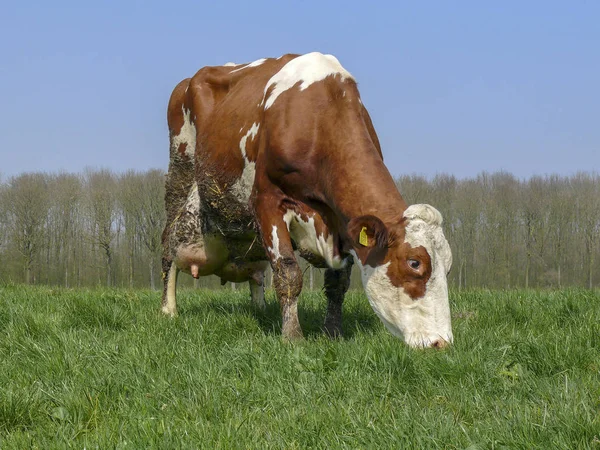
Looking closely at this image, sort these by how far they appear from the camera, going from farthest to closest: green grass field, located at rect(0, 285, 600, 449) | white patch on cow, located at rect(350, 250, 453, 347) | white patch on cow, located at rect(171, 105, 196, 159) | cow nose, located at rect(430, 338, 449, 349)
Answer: white patch on cow, located at rect(171, 105, 196, 159), white patch on cow, located at rect(350, 250, 453, 347), cow nose, located at rect(430, 338, 449, 349), green grass field, located at rect(0, 285, 600, 449)

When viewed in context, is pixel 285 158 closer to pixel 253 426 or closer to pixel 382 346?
pixel 382 346

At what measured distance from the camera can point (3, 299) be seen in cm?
835

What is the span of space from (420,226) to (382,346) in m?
1.14

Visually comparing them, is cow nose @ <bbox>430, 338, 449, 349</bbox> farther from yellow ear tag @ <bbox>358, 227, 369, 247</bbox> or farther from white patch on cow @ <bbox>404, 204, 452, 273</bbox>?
yellow ear tag @ <bbox>358, 227, 369, 247</bbox>

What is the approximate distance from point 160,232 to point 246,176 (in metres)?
37.0

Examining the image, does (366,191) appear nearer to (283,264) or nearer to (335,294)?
(283,264)

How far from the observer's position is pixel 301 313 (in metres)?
8.02

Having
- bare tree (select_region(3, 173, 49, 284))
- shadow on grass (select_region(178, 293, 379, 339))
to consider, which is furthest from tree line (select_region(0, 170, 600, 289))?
shadow on grass (select_region(178, 293, 379, 339))

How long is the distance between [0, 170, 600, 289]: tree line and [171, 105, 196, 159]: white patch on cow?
34.1m

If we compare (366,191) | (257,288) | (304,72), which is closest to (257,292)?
(257,288)

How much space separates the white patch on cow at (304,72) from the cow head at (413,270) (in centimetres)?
187

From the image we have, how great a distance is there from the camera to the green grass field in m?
3.29

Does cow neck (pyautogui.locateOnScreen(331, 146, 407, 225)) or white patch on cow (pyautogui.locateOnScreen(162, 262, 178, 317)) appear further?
white patch on cow (pyautogui.locateOnScreen(162, 262, 178, 317))

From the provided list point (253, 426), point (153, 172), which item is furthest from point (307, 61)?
point (153, 172)
